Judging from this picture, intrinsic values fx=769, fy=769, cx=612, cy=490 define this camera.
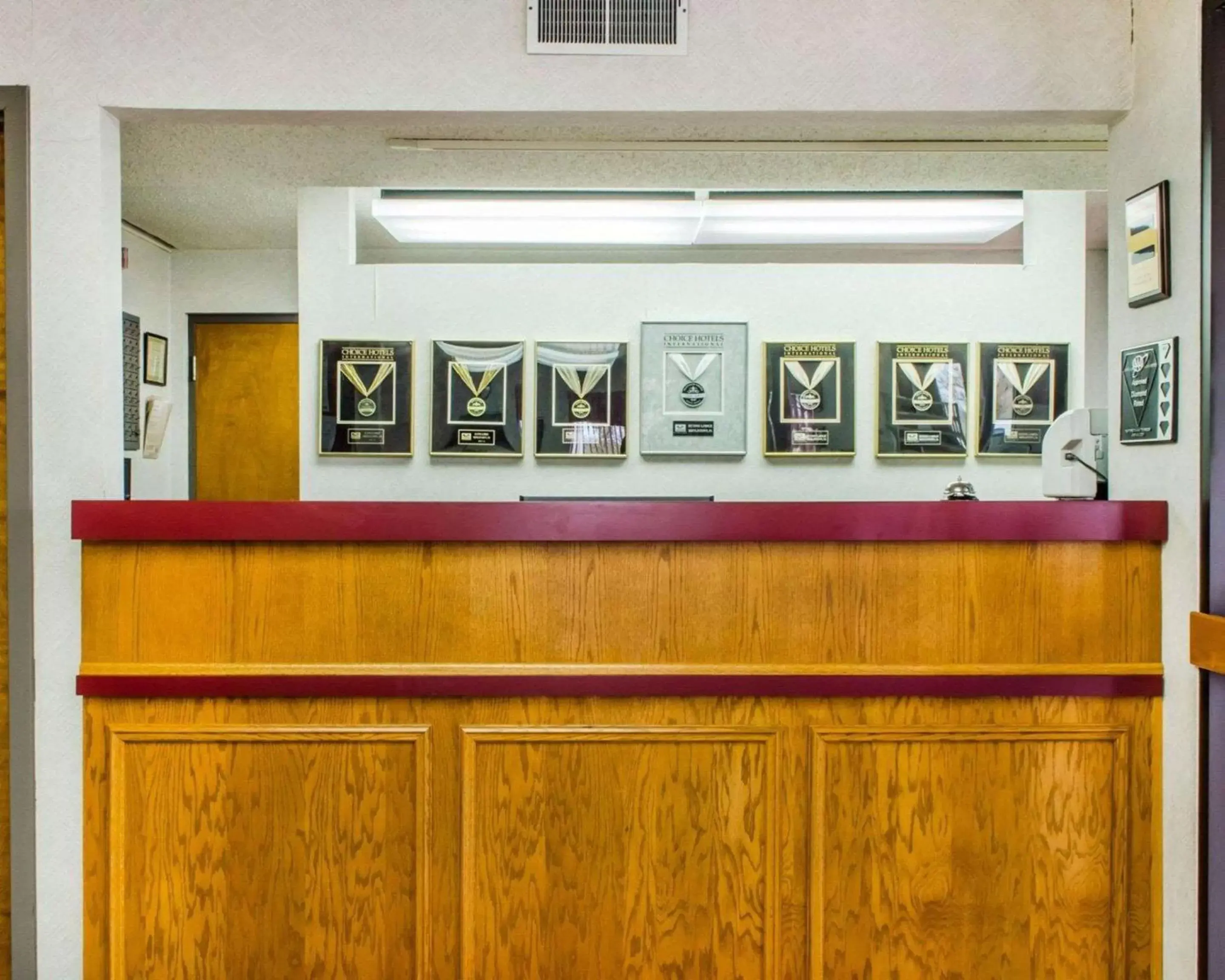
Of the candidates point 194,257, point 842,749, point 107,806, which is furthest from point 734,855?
point 194,257

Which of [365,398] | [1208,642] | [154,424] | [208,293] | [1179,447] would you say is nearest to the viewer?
[1208,642]

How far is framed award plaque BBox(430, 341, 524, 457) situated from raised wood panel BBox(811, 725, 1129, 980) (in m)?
2.66

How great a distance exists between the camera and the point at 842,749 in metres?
1.93

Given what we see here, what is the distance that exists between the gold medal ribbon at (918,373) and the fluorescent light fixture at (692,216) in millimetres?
645

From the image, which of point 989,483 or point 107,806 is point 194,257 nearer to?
point 107,806

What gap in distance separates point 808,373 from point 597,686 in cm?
279

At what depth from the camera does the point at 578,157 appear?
9.54ft

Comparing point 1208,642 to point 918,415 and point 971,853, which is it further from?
Answer: point 918,415

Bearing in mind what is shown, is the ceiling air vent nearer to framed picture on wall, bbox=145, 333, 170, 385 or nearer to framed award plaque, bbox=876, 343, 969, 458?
framed award plaque, bbox=876, 343, 969, 458

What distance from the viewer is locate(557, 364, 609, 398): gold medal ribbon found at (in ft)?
13.8

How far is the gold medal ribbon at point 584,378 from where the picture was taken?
13.8 ft

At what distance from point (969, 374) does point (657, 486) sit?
182 centimetres

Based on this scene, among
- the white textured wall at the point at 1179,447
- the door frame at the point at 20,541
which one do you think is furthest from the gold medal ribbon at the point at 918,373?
the door frame at the point at 20,541

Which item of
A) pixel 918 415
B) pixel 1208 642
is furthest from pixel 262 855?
pixel 918 415
